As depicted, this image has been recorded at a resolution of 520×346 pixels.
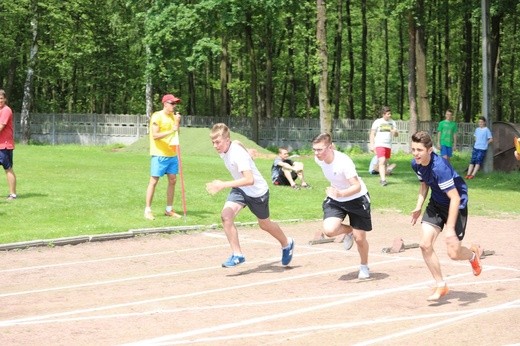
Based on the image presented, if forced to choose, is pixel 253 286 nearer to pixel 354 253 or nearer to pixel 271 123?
pixel 354 253

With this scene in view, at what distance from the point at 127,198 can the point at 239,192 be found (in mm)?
8360

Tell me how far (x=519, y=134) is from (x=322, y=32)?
9.11m

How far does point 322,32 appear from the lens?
35000mm

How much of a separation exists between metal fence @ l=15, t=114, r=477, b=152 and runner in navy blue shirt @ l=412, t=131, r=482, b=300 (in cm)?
3624

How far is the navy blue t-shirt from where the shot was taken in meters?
9.55

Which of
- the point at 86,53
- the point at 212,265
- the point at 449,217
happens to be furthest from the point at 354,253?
the point at 86,53

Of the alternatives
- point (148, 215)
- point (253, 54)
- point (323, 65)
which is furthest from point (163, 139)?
point (253, 54)

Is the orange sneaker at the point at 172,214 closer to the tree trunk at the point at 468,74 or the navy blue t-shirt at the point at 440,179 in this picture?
the navy blue t-shirt at the point at 440,179

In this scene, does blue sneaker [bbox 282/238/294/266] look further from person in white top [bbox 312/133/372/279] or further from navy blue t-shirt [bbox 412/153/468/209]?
navy blue t-shirt [bbox 412/153/468/209]

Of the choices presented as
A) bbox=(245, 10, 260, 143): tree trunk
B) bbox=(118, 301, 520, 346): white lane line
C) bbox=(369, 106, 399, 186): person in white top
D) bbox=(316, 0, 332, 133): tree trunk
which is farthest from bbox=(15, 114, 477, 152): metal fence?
bbox=(118, 301, 520, 346): white lane line

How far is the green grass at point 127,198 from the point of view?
53.3ft

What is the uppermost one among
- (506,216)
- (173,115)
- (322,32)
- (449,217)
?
(322,32)

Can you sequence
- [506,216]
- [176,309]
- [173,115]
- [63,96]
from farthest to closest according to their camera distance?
[63,96], [506,216], [173,115], [176,309]

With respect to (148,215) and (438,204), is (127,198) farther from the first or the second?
(438,204)
